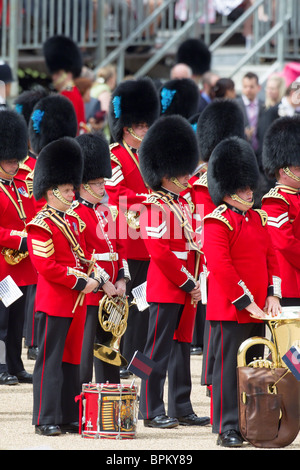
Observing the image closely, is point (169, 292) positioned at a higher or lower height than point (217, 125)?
lower

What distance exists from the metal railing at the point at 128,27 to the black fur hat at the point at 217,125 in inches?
182

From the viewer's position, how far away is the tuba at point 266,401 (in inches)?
218

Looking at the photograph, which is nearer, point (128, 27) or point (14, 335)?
point (14, 335)

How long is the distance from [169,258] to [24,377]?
161 centimetres

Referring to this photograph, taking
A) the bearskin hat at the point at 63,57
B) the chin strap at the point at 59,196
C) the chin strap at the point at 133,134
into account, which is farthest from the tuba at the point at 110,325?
the bearskin hat at the point at 63,57

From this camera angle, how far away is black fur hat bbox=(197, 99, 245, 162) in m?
7.60

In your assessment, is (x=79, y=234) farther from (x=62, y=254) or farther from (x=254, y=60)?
(x=254, y=60)

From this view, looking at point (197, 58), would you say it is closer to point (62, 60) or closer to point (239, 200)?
point (62, 60)

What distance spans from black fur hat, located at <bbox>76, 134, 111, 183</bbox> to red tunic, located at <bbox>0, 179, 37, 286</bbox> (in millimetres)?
619

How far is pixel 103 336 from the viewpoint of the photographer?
661 cm

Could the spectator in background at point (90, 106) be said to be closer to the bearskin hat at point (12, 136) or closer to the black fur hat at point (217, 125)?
the bearskin hat at point (12, 136)

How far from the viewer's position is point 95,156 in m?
6.75

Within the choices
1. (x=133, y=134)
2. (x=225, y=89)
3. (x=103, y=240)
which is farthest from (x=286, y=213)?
(x=225, y=89)
